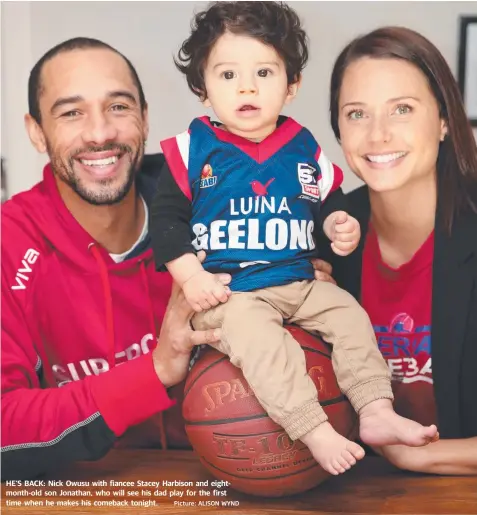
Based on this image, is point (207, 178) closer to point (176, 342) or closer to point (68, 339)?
point (176, 342)

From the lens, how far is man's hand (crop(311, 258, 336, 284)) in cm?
168

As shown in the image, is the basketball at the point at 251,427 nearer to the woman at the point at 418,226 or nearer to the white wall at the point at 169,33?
the woman at the point at 418,226

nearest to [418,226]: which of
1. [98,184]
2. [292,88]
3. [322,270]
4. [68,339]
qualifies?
[322,270]

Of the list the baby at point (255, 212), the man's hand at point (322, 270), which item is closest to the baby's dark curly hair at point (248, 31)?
the baby at point (255, 212)

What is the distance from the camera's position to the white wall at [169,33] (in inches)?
74.4

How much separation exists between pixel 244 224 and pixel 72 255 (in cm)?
62

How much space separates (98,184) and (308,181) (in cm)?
65

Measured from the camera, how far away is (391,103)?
1747 mm

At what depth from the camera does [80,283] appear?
197 cm

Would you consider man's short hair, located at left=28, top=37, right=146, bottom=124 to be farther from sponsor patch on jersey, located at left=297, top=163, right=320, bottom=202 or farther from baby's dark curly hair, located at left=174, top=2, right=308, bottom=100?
sponsor patch on jersey, located at left=297, top=163, right=320, bottom=202

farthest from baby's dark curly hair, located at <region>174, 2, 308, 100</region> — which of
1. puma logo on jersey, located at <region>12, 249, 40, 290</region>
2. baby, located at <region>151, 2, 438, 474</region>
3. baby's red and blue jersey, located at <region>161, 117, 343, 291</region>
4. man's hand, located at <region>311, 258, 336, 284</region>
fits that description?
puma logo on jersey, located at <region>12, 249, 40, 290</region>

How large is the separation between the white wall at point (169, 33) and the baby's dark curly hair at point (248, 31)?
236mm

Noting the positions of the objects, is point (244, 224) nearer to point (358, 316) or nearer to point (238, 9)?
point (358, 316)

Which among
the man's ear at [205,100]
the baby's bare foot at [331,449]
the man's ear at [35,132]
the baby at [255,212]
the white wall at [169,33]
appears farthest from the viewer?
the man's ear at [35,132]
